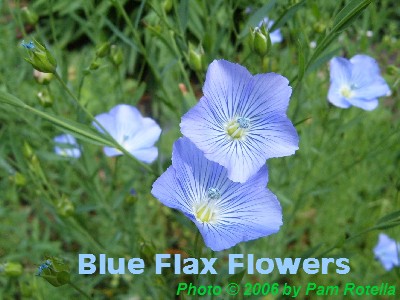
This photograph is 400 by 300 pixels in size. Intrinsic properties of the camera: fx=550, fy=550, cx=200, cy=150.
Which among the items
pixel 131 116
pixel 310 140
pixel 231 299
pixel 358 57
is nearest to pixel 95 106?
pixel 131 116

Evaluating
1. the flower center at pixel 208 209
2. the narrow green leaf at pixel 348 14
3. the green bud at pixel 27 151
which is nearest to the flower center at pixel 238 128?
the flower center at pixel 208 209

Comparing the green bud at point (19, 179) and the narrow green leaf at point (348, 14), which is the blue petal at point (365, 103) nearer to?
the narrow green leaf at point (348, 14)

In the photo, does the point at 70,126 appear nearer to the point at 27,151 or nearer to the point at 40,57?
the point at 40,57

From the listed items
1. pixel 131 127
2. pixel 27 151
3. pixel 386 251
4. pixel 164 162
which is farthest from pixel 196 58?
pixel 386 251

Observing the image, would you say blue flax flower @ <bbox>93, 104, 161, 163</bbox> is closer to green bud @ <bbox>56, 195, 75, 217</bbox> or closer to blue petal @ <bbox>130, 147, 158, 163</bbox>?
blue petal @ <bbox>130, 147, 158, 163</bbox>

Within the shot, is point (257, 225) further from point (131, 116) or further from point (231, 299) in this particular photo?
point (131, 116)

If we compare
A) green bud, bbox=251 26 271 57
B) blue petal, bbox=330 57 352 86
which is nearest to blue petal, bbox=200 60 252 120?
green bud, bbox=251 26 271 57
